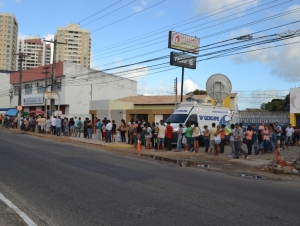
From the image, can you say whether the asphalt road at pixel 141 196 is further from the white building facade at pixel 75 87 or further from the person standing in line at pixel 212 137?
the white building facade at pixel 75 87

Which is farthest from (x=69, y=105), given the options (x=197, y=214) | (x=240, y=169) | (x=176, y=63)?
(x=197, y=214)

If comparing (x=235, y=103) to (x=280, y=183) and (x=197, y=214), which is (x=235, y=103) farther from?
(x=197, y=214)

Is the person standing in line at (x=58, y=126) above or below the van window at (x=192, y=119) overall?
below

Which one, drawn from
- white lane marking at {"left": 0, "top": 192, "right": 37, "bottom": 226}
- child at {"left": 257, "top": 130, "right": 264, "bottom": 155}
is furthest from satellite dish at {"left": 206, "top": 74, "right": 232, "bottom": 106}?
white lane marking at {"left": 0, "top": 192, "right": 37, "bottom": 226}

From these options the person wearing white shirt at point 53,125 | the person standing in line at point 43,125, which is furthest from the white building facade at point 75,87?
the person wearing white shirt at point 53,125

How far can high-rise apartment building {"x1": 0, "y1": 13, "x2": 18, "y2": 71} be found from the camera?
482 feet

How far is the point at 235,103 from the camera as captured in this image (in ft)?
150

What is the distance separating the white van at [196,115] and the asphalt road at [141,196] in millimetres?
10045

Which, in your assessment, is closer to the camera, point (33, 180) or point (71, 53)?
point (33, 180)

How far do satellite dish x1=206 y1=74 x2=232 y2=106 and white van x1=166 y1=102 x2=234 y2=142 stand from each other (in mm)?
1110

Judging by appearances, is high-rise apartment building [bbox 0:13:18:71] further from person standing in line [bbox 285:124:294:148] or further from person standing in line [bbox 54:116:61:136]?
person standing in line [bbox 285:124:294:148]

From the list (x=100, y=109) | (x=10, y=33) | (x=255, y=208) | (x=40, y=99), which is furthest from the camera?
(x=10, y=33)

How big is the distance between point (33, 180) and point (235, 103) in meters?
38.9

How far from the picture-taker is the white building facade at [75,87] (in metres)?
50.0
